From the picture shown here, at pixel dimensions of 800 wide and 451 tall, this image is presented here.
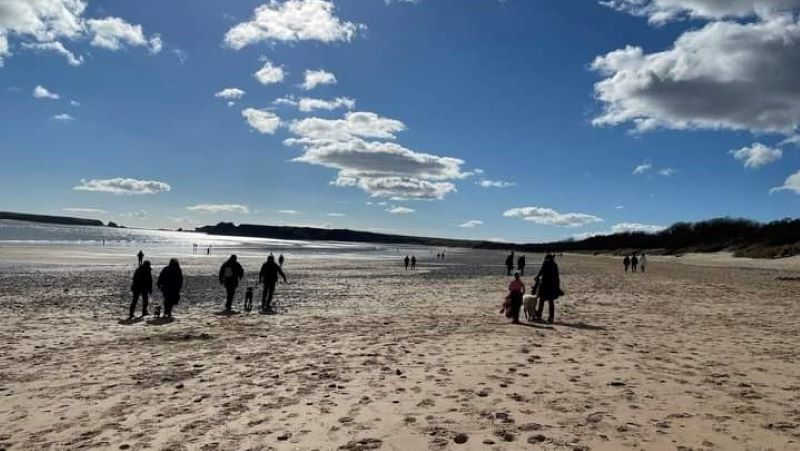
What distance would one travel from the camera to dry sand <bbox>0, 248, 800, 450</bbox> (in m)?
6.05

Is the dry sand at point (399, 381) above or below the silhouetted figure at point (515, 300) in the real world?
below

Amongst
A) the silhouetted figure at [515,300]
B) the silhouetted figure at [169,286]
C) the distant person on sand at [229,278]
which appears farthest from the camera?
the distant person on sand at [229,278]

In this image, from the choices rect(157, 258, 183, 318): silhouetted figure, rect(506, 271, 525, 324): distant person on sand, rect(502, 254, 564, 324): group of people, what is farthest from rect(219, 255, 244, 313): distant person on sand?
rect(506, 271, 525, 324): distant person on sand

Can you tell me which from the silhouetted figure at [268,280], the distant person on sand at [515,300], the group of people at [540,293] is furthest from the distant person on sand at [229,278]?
the distant person on sand at [515,300]

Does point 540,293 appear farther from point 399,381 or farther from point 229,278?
point 229,278

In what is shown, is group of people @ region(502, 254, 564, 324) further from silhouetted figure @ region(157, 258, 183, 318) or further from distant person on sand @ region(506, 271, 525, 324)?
silhouetted figure @ region(157, 258, 183, 318)

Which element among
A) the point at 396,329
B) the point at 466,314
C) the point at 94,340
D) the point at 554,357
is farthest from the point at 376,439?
the point at 466,314

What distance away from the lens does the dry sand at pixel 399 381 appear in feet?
19.9

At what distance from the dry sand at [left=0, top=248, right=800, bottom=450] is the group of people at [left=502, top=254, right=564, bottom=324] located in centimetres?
57

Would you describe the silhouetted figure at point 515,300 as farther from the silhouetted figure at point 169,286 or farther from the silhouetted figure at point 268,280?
the silhouetted figure at point 169,286

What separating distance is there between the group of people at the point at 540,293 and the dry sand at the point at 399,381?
567 mm

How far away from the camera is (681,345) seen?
11242 mm

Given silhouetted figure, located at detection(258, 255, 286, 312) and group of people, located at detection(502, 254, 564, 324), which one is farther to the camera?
silhouetted figure, located at detection(258, 255, 286, 312)

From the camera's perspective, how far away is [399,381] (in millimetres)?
8289
